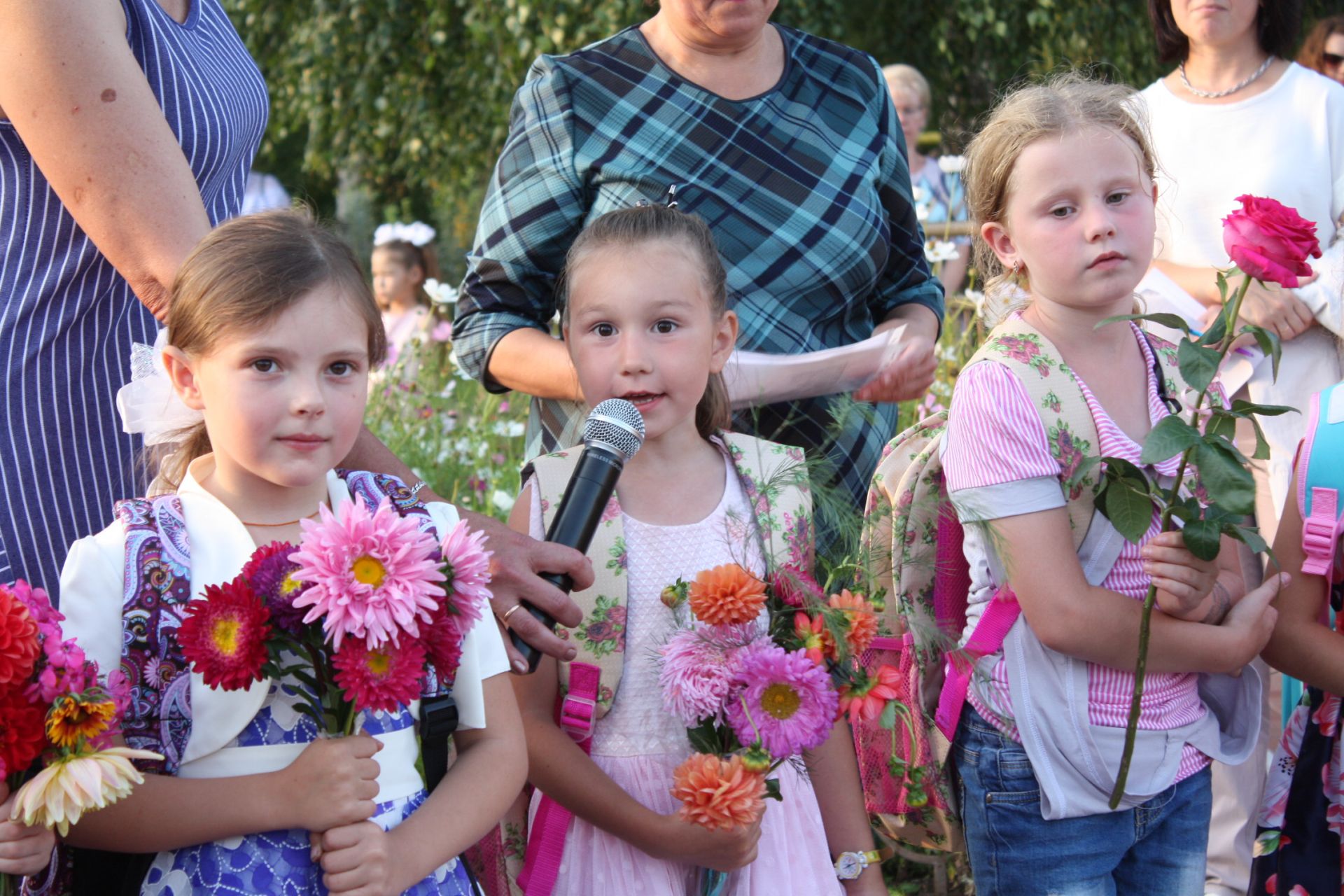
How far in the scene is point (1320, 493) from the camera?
2.50m

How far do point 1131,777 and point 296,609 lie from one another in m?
1.44

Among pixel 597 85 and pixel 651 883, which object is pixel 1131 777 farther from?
pixel 597 85

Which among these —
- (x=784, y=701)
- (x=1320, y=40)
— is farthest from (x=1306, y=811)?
(x=1320, y=40)

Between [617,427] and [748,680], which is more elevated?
[617,427]

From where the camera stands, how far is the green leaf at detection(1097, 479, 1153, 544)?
2.09 m

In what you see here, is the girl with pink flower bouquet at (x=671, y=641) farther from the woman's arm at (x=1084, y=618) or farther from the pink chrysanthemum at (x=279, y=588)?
the pink chrysanthemum at (x=279, y=588)

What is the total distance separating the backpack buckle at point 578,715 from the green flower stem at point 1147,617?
859 millimetres

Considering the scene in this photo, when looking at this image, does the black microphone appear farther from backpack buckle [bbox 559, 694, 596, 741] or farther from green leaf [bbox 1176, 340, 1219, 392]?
green leaf [bbox 1176, 340, 1219, 392]

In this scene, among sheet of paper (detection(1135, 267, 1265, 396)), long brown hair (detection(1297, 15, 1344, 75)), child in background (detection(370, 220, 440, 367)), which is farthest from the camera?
child in background (detection(370, 220, 440, 367))

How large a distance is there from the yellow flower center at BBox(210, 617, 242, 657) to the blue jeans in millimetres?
1359

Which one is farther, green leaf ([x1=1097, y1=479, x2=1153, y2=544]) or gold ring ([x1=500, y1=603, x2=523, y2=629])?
green leaf ([x1=1097, y1=479, x2=1153, y2=544])

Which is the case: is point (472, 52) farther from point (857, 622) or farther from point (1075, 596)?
point (857, 622)

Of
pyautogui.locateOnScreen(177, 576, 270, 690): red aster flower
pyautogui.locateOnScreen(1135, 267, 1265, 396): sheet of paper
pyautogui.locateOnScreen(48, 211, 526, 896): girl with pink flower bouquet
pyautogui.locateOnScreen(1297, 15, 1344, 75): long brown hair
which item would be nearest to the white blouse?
pyautogui.locateOnScreen(48, 211, 526, 896): girl with pink flower bouquet

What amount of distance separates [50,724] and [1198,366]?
156cm
